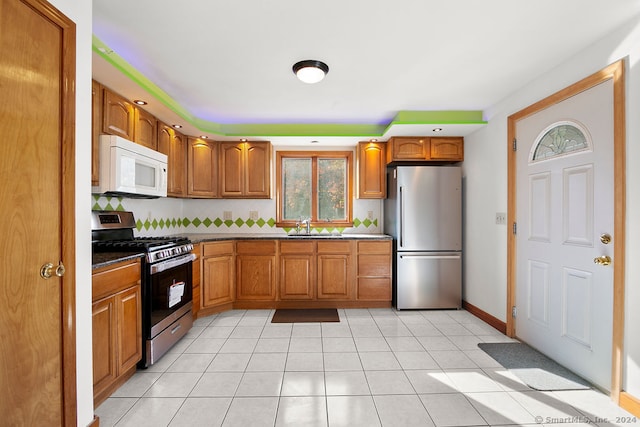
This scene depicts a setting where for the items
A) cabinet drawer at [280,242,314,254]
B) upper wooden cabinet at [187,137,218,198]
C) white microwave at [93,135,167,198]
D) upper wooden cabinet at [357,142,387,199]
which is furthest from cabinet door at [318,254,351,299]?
white microwave at [93,135,167,198]

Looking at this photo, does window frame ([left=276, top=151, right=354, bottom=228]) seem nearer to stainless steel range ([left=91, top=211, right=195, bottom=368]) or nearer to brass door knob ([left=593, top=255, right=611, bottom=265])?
stainless steel range ([left=91, top=211, right=195, bottom=368])

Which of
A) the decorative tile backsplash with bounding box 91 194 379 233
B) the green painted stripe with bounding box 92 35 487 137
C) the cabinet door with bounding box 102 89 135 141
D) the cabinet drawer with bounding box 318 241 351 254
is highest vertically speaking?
the green painted stripe with bounding box 92 35 487 137

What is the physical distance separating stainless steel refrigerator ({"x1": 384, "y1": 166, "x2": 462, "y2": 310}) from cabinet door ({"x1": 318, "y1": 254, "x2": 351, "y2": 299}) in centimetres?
67

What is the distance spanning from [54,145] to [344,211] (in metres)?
3.39

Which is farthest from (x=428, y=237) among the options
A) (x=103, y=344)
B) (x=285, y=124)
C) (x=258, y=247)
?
(x=103, y=344)

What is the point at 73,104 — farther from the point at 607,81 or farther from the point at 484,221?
the point at 484,221

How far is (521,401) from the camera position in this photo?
1825 mm

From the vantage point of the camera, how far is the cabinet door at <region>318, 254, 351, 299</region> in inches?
145

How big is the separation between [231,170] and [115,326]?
95.8 inches

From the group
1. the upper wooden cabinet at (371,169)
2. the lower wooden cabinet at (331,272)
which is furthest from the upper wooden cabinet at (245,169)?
the upper wooden cabinet at (371,169)

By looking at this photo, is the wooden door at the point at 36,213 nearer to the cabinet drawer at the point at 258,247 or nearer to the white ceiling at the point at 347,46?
the white ceiling at the point at 347,46

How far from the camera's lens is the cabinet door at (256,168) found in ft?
12.9

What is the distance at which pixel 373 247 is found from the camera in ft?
12.1

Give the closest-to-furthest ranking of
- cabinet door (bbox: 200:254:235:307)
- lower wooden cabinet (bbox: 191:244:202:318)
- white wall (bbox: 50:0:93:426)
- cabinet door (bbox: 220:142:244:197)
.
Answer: white wall (bbox: 50:0:93:426)
lower wooden cabinet (bbox: 191:244:202:318)
cabinet door (bbox: 200:254:235:307)
cabinet door (bbox: 220:142:244:197)
